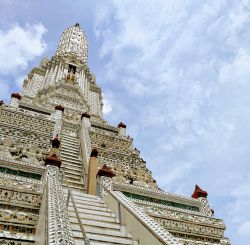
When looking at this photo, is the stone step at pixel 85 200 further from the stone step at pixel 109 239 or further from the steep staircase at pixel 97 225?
the stone step at pixel 109 239

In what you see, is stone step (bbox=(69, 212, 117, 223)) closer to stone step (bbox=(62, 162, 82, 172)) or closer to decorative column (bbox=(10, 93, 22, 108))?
stone step (bbox=(62, 162, 82, 172))

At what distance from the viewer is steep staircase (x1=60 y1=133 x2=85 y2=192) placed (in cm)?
1195

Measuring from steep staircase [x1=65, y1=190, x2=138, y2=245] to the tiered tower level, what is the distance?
23 millimetres

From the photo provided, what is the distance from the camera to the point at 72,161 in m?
13.7

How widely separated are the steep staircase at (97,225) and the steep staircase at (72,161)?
7.30 ft

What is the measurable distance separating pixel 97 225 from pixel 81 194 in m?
2.49

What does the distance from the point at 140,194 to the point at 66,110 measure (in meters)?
13.7

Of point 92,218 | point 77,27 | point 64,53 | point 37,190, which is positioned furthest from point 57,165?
point 77,27

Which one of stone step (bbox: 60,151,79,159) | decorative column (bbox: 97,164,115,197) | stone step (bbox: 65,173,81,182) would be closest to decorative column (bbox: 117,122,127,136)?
stone step (bbox: 60,151,79,159)

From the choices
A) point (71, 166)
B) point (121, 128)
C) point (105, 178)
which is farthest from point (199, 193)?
point (121, 128)

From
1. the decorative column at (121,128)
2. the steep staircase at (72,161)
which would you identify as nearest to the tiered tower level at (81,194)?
the steep staircase at (72,161)

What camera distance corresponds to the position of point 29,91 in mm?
29500

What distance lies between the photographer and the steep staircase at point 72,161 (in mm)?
11953

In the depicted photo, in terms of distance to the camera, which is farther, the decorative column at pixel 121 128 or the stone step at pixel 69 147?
the decorative column at pixel 121 128
